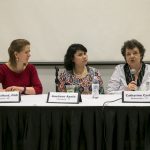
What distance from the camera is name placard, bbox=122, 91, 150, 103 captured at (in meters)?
2.49

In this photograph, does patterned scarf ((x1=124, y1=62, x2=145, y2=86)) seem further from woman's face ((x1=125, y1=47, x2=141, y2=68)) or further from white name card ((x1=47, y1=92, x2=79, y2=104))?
white name card ((x1=47, y1=92, x2=79, y2=104))

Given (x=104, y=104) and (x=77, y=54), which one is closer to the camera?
(x=104, y=104)

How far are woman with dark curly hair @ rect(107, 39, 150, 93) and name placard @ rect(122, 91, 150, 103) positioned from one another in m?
0.77

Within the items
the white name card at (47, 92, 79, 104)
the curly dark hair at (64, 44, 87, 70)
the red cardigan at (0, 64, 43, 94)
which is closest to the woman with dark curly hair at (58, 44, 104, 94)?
the curly dark hair at (64, 44, 87, 70)

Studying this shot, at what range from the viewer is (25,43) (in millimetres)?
3383

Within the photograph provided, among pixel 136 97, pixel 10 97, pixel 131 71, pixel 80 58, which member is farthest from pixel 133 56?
pixel 10 97

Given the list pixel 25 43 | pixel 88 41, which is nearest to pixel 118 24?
pixel 88 41

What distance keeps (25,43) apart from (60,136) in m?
1.30

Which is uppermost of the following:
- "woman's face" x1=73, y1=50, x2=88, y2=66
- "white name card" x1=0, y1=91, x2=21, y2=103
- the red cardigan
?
"woman's face" x1=73, y1=50, x2=88, y2=66

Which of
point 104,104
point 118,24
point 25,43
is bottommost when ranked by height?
point 104,104

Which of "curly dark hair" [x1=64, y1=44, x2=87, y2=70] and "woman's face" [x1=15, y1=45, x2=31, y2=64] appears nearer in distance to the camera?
"woman's face" [x1=15, y1=45, x2=31, y2=64]

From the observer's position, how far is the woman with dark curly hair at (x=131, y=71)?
336cm

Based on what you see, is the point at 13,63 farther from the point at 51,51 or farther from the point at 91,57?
the point at 91,57

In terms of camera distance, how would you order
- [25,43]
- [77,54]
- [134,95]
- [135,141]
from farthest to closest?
[77,54] < [25,43] < [134,95] < [135,141]
